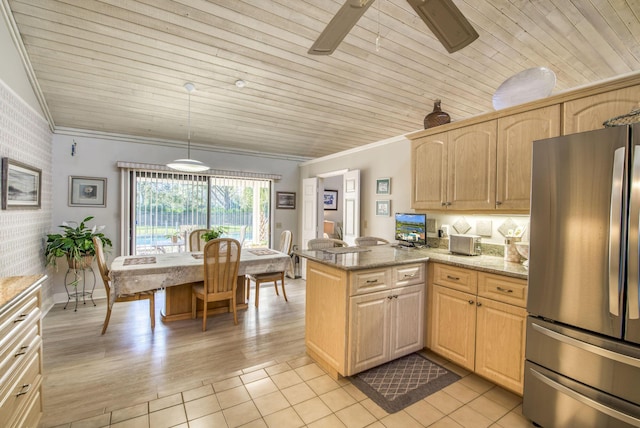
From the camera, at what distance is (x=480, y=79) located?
2959mm

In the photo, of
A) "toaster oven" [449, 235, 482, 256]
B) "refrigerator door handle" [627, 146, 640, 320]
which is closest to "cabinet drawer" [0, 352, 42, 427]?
"refrigerator door handle" [627, 146, 640, 320]

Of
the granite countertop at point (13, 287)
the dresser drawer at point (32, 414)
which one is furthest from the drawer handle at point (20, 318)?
the dresser drawer at point (32, 414)

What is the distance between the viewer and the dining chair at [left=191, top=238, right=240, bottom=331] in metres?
3.12

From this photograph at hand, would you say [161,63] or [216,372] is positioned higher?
[161,63]

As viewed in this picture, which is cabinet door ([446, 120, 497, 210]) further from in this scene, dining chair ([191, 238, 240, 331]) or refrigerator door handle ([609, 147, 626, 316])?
dining chair ([191, 238, 240, 331])

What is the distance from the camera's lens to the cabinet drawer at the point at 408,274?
2.39 m

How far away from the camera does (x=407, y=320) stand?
249cm

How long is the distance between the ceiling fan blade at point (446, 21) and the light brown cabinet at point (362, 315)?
5.10 feet

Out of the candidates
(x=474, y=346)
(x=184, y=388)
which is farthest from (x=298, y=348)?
(x=474, y=346)

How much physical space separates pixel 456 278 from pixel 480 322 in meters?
0.35

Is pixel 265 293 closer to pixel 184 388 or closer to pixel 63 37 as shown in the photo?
pixel 184 388

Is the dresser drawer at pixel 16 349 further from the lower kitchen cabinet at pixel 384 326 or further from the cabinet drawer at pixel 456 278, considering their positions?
the cabinet drawer at pixel 456 278

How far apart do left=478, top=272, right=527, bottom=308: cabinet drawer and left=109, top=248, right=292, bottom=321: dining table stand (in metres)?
2.32

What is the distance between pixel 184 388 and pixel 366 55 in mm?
3098
